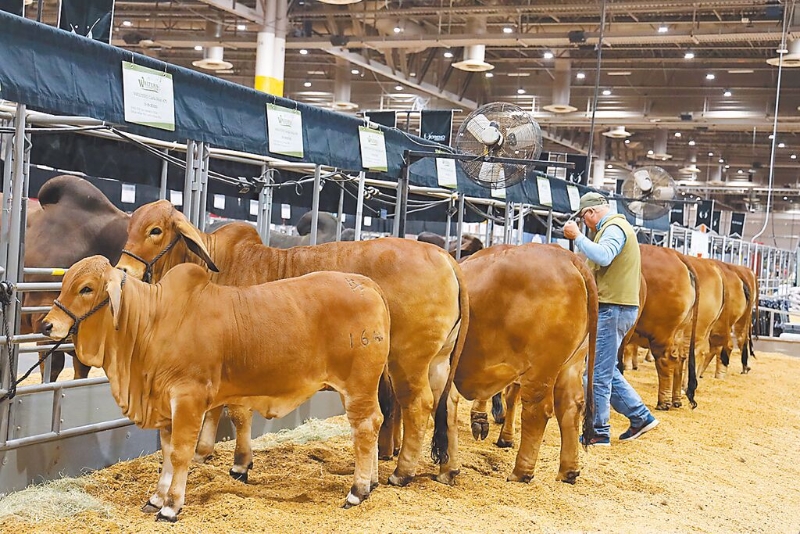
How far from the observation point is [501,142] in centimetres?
718

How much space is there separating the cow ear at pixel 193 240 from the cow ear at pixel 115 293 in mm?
679

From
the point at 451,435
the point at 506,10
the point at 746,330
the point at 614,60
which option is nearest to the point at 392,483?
the point at 451,435

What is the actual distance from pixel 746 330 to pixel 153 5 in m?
14.0

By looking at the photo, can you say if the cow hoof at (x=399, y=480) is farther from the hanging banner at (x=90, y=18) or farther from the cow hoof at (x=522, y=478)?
A: the hanging banner at (x=90, y=18)

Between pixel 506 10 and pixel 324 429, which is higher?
pixel 506 10

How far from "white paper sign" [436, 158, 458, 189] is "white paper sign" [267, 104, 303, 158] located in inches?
91.7

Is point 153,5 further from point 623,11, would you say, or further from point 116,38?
point 623,11

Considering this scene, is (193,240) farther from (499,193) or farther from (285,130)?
(499,193)

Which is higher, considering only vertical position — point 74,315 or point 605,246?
point 605,246

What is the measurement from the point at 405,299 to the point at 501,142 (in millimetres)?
2548

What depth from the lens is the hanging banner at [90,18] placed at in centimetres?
516

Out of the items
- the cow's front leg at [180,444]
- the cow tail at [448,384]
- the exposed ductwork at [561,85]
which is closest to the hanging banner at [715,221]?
the exposed ductwork at [561,85]

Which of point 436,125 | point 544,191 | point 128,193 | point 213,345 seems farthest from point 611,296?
point 128,193

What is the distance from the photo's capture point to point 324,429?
6.58 m
